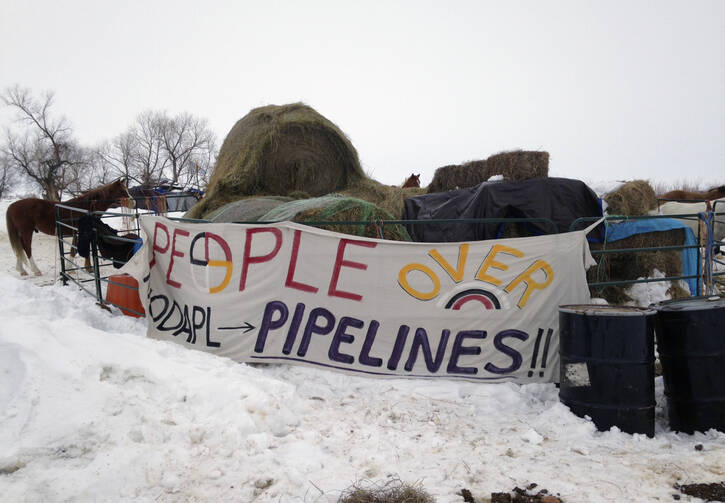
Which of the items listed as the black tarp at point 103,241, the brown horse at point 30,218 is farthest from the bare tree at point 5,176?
the black tarp at point 103,241

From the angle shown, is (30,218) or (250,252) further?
(30,218)

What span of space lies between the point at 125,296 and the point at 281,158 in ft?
12.9

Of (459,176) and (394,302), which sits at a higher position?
(459,176)

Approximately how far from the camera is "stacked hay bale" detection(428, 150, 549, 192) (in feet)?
26.3

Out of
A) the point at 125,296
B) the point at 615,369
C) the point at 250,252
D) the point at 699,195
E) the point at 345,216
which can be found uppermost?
the point at 699,195

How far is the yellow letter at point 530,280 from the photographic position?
4.70 m

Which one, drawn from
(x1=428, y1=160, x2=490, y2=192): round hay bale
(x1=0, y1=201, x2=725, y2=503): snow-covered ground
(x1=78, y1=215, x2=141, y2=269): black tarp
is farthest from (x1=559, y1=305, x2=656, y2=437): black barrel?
(x1=78, y1=215, x2=141, y2=269): black tarp

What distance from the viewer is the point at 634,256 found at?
24.9 feet

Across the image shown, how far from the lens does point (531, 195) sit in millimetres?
6887

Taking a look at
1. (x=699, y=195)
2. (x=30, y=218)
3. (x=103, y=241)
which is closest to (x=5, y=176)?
(x=30, y=218)

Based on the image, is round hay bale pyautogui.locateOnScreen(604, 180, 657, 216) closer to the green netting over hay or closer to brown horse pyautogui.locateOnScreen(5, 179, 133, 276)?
the green netting over hay

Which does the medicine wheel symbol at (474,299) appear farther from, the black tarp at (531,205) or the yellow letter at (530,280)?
the black tarp at (531,205)

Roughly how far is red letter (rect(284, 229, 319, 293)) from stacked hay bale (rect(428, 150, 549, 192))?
4519 millimetres

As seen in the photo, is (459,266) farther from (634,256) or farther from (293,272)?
(634,256)
